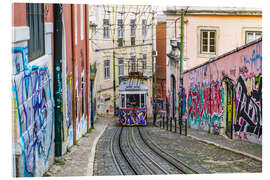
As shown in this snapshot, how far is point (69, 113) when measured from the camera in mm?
7496

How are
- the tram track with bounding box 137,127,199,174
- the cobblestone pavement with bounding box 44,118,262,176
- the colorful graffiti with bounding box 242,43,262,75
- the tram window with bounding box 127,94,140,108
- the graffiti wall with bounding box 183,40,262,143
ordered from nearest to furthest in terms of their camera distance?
the cobblestone pavement with bounding box 44,118,262,176
the tram track with bounding box 137,127,199,174
the colorful graffiti with bounding box 242,43,262,75
the graffiti wall with bounding box 183,40,262,143
the tram window with bounding box 127,94,140,108

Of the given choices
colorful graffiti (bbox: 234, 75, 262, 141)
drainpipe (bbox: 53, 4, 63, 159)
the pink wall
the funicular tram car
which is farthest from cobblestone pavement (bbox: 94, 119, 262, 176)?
the pink wall

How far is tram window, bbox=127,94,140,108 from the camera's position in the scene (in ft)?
35.2

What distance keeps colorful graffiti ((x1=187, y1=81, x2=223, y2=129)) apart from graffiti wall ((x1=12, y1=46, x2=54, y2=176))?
2.97 meters

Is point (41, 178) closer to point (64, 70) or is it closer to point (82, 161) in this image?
point (82, 161)

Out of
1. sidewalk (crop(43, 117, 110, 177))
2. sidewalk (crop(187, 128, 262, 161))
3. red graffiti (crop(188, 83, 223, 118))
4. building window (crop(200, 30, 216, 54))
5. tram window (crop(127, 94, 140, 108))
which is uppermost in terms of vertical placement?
building window (crop(200, 30, 216, 54))

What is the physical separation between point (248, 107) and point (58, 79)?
3.39 metres

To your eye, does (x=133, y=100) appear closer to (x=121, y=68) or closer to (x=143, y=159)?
(x=121, y=68)

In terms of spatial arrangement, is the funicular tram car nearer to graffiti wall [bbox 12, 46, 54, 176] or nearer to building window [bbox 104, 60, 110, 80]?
building window [bbox 104, 60, 110, 80]

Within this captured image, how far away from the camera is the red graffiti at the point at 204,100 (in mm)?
7845

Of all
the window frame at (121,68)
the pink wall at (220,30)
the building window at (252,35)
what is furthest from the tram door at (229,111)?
the window frame at (121,68)

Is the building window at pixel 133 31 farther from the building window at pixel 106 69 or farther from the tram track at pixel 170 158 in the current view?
the tram track at pixel 170 158

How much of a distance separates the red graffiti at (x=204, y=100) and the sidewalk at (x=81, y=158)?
5.77 ft

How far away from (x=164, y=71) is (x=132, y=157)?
191cm
